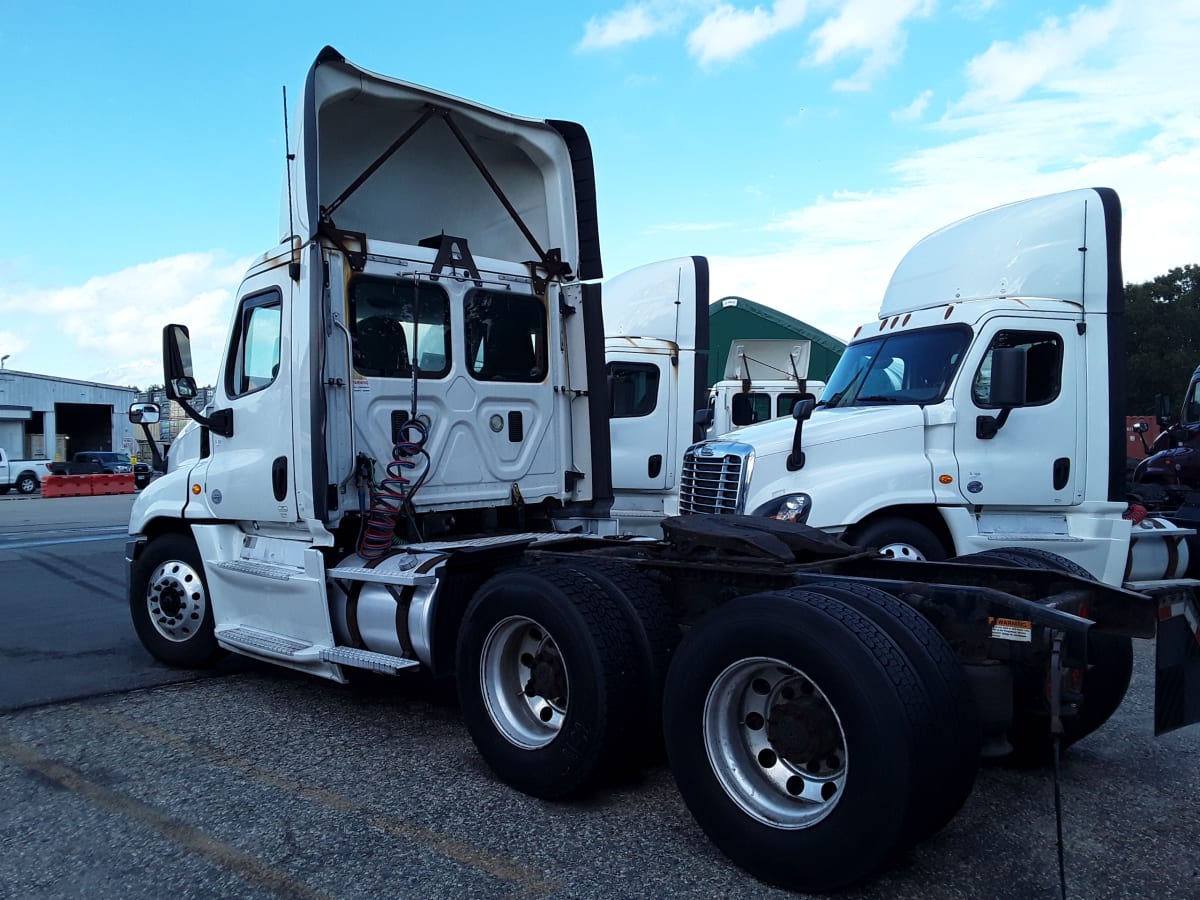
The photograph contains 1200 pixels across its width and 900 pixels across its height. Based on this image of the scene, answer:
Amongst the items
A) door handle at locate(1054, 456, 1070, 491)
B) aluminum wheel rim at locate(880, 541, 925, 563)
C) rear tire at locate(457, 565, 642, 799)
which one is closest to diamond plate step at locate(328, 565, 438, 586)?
rear tire at locate(457, 565, 642, 799)

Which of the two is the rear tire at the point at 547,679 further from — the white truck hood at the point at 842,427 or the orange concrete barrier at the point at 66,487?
the orange concrete barrier at the point at 66,487

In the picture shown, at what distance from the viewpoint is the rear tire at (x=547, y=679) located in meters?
4.00

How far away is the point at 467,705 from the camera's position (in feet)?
15.0

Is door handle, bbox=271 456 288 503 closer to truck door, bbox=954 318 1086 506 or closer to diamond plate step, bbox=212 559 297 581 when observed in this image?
diamond plate step, bbox=212 559 297 581

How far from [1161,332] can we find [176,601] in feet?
153

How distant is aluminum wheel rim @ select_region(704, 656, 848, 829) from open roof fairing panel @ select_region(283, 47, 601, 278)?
385cm

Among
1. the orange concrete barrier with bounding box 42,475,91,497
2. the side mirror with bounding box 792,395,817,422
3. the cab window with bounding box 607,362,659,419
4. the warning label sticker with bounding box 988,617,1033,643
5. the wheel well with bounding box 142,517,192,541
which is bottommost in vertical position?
the orange concrete barrier with bounding box 42,475,91,497

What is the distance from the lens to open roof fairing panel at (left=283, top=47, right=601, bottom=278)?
20.3 feet

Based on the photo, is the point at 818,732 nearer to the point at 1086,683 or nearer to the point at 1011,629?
the point at 1011,629

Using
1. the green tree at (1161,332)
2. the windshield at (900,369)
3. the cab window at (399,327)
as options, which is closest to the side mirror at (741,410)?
the windshield at (900,369)

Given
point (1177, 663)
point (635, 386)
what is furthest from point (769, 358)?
point (1177, 663)

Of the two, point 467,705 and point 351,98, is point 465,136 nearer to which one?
point 351,98

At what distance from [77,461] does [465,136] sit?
4059 cm

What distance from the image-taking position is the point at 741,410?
13.2 m
